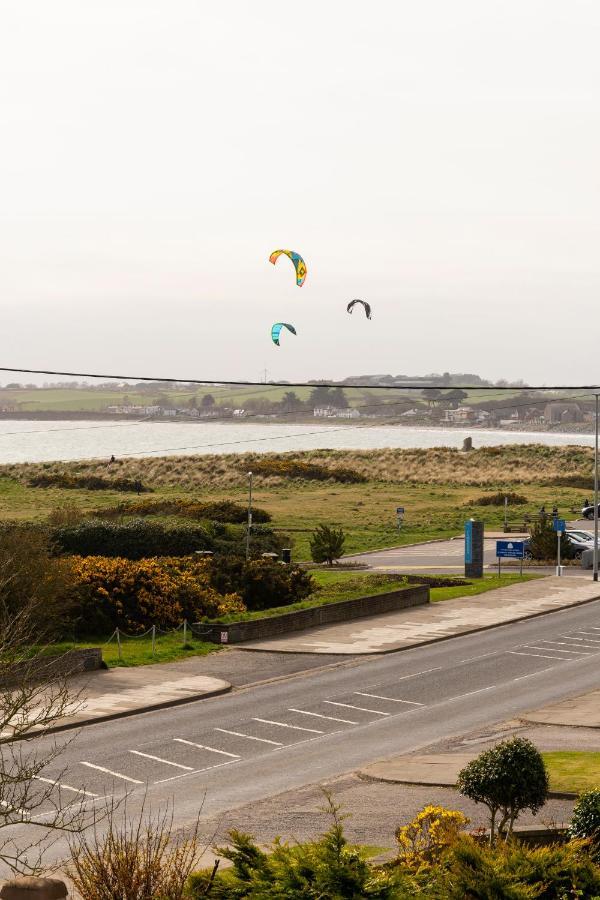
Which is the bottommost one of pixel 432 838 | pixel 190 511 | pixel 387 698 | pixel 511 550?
pixel 387 698

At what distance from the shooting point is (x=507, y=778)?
61.6ft

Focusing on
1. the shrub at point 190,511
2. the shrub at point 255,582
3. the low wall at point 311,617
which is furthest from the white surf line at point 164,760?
the shrub at point 190,511

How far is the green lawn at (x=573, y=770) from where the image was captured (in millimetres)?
24547

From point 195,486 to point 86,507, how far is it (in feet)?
109

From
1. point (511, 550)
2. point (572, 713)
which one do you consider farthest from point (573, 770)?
point (511, 550)

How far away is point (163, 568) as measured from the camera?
44.7m

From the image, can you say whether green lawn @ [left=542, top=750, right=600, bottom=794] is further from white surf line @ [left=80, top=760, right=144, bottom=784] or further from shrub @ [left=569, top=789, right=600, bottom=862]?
white surf line @ [left=80, top=760, right=144, bottom=784]

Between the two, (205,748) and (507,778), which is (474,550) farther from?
(507,778)

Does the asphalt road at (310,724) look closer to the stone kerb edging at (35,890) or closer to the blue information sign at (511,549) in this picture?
the stone kerb edging at (35,890)

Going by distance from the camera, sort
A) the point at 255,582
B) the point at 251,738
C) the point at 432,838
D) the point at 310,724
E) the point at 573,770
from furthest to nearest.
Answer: the point at 255,582, the point at 310,724, the point at 251,738, the point at 573,770, the point at 432,838

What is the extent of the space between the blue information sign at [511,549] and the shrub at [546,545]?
5.08 metres

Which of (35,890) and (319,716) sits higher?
(35,890)

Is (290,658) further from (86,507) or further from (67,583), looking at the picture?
(86,507)

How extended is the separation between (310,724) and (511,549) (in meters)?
30.7
